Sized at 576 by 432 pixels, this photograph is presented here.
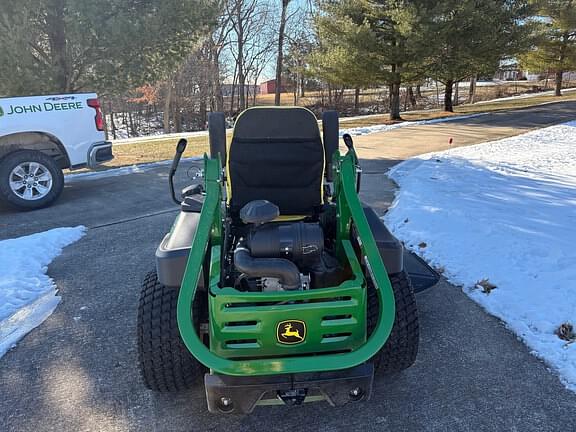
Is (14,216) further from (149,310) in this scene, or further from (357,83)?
(357,83)

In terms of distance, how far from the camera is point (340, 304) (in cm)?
219

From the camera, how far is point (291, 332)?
7.11ft

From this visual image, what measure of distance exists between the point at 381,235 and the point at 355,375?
93 centimetres

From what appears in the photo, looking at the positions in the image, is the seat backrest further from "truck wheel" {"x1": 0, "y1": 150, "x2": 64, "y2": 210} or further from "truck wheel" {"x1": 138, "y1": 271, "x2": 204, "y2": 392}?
"truck wheel" {"x1": 0, "y1": 150, "x2": 64, "y2": 210}

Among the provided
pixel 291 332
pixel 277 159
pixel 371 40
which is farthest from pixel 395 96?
pixel 291 332

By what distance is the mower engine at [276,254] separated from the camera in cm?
236

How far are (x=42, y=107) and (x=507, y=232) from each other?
6686 millimetres

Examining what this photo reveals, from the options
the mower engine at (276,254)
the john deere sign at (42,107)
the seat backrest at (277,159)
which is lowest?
the mower engine at (276,254)

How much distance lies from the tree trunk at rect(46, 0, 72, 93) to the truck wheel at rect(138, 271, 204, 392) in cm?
1006

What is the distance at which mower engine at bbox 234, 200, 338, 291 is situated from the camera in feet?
7.75

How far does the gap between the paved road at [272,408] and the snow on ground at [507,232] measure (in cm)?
21

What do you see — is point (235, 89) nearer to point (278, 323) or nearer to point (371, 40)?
point (371, 40)

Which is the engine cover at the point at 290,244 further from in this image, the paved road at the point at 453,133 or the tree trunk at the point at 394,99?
the tree trunk at the point at 394,99

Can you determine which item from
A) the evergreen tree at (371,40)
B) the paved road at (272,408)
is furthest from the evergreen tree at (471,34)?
the paved road at (272,408)
